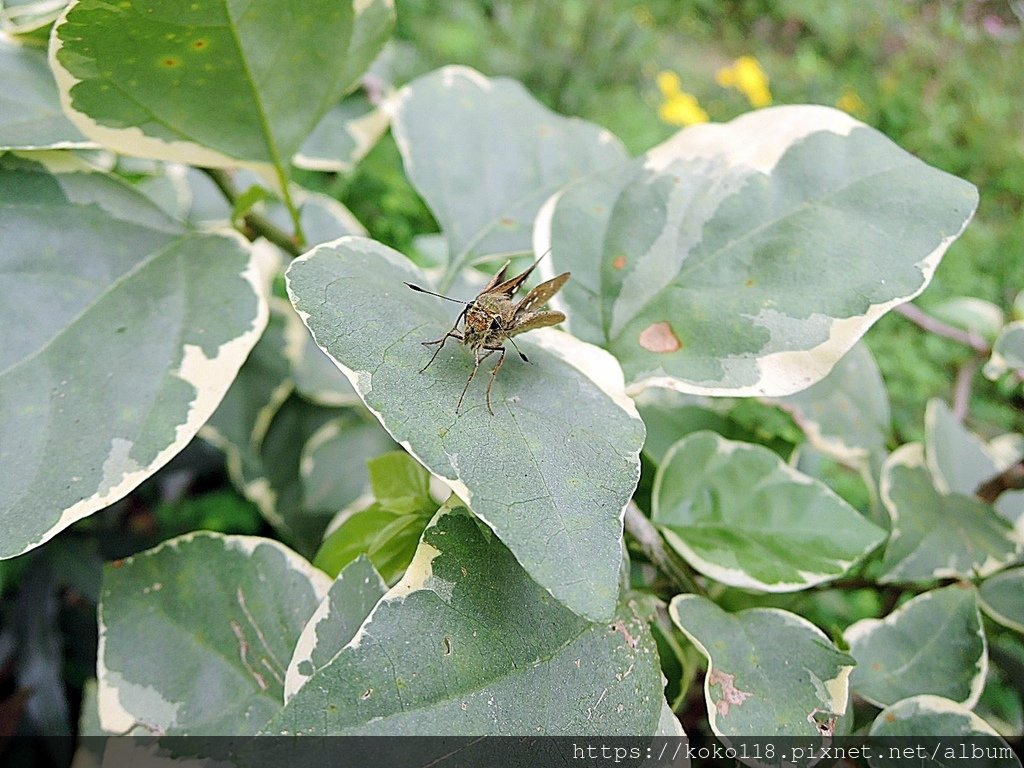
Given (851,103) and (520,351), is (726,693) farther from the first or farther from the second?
(851,103)

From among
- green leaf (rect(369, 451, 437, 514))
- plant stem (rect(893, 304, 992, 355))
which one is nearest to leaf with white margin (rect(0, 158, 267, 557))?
green leaf (rect(369, 451, 437, 514))

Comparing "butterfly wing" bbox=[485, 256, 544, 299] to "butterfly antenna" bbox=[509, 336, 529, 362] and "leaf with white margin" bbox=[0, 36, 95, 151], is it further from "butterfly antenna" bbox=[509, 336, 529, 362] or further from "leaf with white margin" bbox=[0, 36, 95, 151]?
"leaf with white margin" bbox=[0, 36, 95, 151]

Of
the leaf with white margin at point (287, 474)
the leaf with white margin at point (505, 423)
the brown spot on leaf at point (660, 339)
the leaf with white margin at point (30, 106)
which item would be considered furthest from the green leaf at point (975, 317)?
the leaf with white margin at point (30, 106)

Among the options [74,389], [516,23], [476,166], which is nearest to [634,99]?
[516,23]

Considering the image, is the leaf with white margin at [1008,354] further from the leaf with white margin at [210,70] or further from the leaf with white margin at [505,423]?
the leaf with white margin at [210,70]

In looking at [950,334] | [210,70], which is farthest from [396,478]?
[950,334]

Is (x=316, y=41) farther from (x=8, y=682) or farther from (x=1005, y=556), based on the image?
(x=8, y=682)

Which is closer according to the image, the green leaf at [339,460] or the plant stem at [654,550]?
the plant stem at [654,550]
